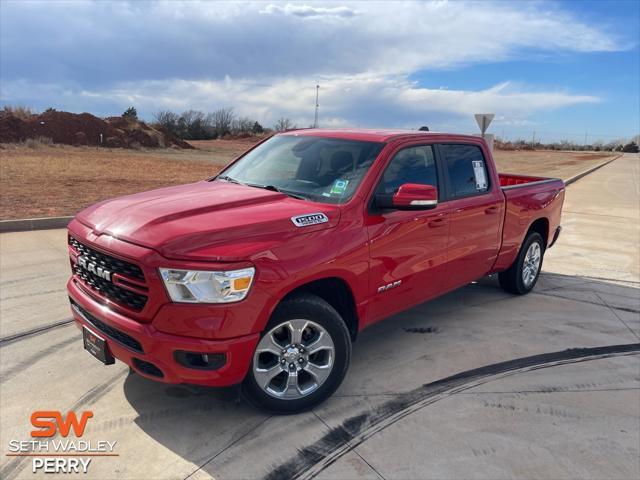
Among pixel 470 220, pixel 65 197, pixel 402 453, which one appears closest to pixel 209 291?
pixel 402 453

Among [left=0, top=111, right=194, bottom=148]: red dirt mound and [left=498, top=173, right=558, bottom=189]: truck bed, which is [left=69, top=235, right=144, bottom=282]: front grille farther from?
[left=0, top=111, right=194, bottom=148]: red dirt mound

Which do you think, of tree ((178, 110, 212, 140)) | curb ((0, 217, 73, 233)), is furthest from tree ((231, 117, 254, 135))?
curb ((0, 217, 73, 233))

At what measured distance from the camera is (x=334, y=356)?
3.51 meters

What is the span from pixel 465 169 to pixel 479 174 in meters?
0.26

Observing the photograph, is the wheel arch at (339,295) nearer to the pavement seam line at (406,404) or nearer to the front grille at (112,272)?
the pavement seam line at (406,404)

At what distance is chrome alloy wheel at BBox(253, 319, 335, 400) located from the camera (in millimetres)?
3270

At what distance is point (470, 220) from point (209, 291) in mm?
2805

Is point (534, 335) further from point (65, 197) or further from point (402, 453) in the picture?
point (65, 197)

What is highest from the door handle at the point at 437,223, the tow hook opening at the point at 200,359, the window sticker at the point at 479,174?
the window sticker at the point at 479,174

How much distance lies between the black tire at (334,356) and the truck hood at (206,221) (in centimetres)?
44

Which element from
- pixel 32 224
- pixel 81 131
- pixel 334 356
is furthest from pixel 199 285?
pixel 81 131

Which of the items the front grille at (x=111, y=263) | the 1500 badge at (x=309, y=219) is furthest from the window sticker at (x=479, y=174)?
the front grille at (x=111, y=263)

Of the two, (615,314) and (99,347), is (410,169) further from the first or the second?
(615,314)

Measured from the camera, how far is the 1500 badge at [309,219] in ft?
10.9
